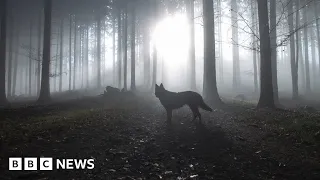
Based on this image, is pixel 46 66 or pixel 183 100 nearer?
pixel 183 100

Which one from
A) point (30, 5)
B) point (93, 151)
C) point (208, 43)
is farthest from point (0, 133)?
point (30, 5)

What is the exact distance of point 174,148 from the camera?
7430 mm

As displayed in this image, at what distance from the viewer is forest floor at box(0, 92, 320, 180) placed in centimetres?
551

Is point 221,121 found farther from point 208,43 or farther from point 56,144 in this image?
point 208,43

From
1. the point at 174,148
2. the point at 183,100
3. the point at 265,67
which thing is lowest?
the point at 174,148

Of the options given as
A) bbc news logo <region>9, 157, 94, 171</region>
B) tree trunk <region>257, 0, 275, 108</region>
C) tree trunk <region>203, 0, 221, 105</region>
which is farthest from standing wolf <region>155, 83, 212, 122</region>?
tree trunk <region>203, 0, 221, 105</region>

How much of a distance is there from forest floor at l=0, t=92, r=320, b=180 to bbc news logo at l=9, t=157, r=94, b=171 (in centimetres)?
18

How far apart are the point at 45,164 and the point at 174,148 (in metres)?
3.60

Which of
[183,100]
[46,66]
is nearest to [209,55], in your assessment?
[183,100]

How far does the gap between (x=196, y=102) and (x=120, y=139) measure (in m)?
3.98

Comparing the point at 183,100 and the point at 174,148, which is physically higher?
the point at 183,100

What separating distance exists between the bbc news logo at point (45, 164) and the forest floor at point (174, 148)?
0.59 feet

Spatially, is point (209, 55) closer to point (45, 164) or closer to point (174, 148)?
point (174, 148)

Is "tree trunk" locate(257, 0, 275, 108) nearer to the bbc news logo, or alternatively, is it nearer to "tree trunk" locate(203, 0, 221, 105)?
"tree trunk" locate(203, 0, 221, 105)
